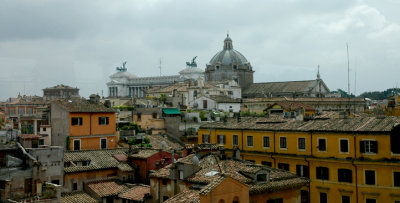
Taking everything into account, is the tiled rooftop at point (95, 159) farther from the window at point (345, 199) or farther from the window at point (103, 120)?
the window at point (345, 199)

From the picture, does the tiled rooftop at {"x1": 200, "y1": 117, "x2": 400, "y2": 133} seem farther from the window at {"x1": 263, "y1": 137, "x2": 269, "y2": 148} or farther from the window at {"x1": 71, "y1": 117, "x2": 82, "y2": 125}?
the window at {"x1": 71, "y1": 117, "x2": 82, "y2": 125}

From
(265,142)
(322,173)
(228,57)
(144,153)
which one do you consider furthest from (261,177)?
(228,57)

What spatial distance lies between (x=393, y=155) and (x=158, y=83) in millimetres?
109471

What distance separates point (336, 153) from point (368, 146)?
235cm

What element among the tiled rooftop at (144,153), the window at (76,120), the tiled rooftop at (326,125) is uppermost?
the window at (76,120)

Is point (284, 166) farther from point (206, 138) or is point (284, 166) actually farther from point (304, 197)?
point (206, 138)

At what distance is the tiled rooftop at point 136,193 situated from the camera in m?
26.9

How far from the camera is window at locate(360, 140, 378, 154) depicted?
3081cm

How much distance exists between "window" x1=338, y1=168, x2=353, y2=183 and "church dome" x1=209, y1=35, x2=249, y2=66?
3359 inches

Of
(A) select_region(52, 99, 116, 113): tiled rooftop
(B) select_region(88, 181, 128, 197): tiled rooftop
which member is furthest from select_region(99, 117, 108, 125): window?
(B) select_region(88, 181, 128, 197): tiled rooftop

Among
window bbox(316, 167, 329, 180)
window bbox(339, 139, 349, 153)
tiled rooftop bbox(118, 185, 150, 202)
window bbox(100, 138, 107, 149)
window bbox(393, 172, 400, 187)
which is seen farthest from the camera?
window bbox(100, 138, 107, 149)

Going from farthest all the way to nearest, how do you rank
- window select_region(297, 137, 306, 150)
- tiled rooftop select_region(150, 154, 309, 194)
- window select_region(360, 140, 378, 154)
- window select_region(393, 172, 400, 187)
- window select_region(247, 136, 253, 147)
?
window select_region(247, 136, 253, 147) < window select_region(297, 137, 306, 150) < window select_region(360, 140, 378, 154) < window select_region(393, 172, 400, 187) < tiled rooftop select_region(150, 154, 309, 194)

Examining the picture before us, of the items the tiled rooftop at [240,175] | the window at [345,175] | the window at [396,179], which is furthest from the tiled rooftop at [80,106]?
the window at [396,179]

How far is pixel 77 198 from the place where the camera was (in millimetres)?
28531
